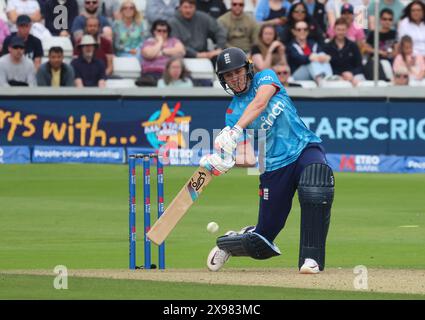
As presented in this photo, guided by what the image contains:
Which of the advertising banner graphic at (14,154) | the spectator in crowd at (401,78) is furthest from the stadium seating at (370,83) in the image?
the advertising banner graphic at (14,154)

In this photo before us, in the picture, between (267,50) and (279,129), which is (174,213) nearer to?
(279,129)

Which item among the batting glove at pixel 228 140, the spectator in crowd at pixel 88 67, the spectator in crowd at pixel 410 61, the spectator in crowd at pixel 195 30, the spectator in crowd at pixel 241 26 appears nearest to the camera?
the batting glove at pixel 228 140

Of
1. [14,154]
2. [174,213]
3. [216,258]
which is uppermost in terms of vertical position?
[174,213]

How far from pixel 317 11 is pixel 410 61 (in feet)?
6.87

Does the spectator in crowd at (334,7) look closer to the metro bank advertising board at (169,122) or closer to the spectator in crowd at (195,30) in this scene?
the spectator in crowd at (195,30)

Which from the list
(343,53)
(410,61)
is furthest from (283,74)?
(410,61)

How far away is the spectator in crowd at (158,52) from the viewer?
22016 millimetres

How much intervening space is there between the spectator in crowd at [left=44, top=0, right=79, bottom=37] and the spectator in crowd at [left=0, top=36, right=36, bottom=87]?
133cm

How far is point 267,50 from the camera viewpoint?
2198 centimetres

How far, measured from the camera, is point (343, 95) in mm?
20266

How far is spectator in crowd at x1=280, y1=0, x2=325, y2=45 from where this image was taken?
22672mm

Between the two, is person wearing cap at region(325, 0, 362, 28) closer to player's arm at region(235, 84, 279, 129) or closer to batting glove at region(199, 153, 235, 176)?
player's arm at region(235, 84, 279, 129)

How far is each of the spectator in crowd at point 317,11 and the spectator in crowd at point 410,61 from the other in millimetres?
1683
